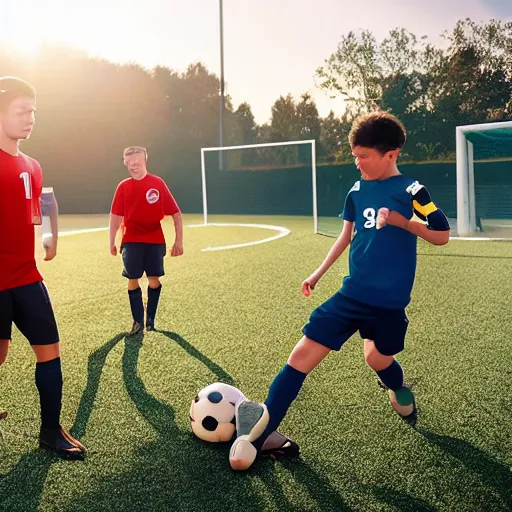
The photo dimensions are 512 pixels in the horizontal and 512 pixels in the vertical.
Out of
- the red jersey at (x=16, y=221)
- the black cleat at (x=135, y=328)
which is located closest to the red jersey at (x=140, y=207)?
the black cleat at (x=135, y=328)

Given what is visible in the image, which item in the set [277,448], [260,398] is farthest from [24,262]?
[260,398]

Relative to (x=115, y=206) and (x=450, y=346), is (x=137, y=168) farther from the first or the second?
(x=450, y=346)

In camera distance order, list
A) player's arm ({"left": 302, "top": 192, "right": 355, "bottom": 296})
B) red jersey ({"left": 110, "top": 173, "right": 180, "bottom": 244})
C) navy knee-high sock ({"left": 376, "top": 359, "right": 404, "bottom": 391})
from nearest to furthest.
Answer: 1. player's arm ({"left": 302, "top": 192, "right": 355, "bottom": 296})
2. navy knee-high sock ({"left": 376, "top": 359, "right": 404, "bottom": 391})
3. red jersey ({"left": 110, "top": 173, "right": 180, "bottom": 244})

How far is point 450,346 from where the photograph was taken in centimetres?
497

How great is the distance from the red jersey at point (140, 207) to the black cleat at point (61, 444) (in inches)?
106

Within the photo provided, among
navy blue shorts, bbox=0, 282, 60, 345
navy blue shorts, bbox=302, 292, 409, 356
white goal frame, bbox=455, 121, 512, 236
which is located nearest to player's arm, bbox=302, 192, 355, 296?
navy blue shorts, bbox=302, 292, 409, 356

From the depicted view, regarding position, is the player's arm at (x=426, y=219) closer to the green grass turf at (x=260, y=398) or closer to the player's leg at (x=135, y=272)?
the green grass turf at (x=260, y=398)

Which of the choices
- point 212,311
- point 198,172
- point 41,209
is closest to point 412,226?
point 41,209

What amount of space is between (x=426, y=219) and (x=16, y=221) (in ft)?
6.62

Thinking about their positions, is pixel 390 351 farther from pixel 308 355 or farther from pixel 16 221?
pixel 16 221

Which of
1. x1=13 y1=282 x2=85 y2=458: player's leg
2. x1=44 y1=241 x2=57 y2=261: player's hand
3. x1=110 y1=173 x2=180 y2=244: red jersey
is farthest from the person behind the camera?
x1=110 y1=173 x2=180 y2=244: red jersey

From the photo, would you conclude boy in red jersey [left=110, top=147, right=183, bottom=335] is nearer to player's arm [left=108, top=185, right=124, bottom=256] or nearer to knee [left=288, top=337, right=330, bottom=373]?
player's arm [left=108, top=185, right=124, bottom=256]

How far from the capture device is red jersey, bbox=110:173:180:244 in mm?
5566

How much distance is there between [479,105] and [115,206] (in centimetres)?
3205
